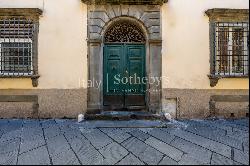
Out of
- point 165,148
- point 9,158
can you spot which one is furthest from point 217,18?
point 9,158

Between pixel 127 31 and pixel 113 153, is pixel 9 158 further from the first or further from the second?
pixel 127 31

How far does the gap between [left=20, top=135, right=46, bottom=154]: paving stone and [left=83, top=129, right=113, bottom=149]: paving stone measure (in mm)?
1039

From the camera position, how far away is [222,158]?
5031mm

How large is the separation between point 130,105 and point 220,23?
3898 mm

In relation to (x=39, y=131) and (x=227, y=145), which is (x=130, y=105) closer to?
(x=39, y=131)

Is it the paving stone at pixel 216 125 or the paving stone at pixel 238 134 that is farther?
the paving stone at pixel 216 125

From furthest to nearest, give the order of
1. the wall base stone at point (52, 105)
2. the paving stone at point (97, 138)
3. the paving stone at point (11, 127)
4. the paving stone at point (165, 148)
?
the wall base stone at point (52, 105) → the paving stone at point (11, 127) → the paving stone at point (97, 138) → the paving stone at point (165, 148)

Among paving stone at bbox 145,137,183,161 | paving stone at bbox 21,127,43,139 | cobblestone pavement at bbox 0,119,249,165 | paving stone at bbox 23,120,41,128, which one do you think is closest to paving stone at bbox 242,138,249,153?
cobblestone pavement at bbox 0,119,249,165

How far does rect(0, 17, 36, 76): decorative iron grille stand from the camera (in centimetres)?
838

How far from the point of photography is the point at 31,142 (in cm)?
594

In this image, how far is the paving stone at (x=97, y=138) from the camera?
5.83 meters

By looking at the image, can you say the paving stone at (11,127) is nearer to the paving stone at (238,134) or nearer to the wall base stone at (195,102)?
the wall base stone at (195,102)

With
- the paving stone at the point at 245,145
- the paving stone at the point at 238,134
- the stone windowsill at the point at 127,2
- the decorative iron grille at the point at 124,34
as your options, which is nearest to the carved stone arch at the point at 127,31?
the decorative iron grille at the point at 124,34

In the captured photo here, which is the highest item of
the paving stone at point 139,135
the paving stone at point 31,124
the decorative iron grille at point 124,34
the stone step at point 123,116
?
the decorative iron grille at point 124,34
